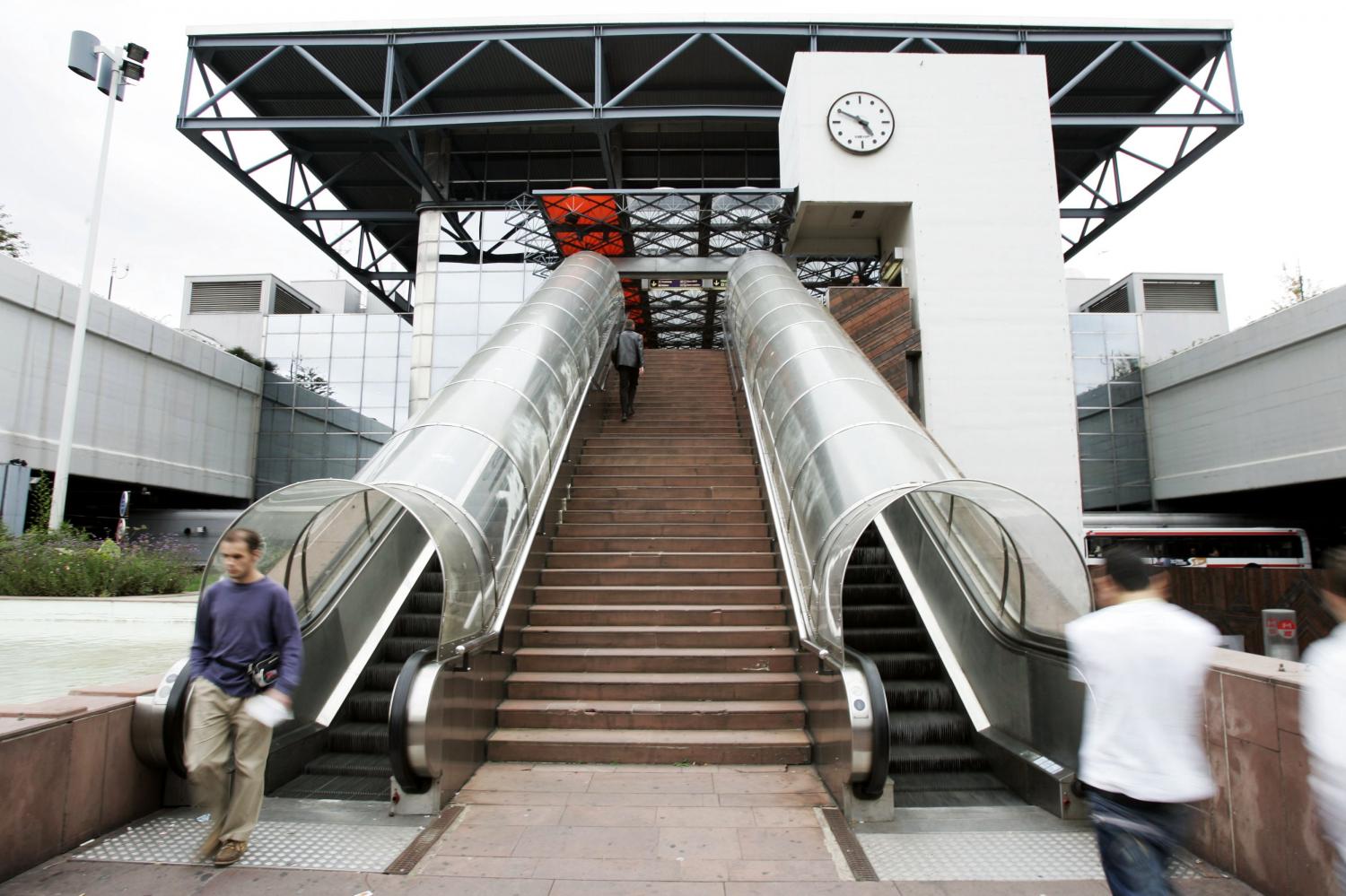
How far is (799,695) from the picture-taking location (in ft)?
20.4

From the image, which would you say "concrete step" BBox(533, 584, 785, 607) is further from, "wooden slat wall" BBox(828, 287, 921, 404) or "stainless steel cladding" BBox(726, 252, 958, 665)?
"wooden slat wall" BBox(828, 287, 921, 404)

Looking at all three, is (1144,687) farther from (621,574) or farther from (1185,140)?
(1185,140)

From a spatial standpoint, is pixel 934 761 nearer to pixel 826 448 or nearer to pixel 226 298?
pixel 826 448

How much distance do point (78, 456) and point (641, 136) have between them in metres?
19.7

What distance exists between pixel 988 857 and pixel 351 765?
4.37 metres

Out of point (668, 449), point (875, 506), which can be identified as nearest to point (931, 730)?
point (875, 506)

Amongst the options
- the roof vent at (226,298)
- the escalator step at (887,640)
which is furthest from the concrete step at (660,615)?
the roof vent at (226,298)

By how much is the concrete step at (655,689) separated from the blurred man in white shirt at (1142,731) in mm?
3582

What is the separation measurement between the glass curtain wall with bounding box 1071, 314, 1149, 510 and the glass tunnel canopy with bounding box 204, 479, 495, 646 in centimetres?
2775

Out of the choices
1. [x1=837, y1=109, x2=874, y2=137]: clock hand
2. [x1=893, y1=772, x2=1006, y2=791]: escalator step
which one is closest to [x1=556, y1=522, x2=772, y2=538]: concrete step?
[x1=893, y1=772, x2=1006, y2=791]: escalator step

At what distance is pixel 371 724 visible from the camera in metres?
6.32

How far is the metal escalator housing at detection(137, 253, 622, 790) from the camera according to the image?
5.19 m

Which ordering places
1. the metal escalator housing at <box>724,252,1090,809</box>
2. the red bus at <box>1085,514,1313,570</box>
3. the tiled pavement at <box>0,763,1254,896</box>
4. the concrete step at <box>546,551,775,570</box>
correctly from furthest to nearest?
1. the red bus at <box>1085,514,1313,570</box>
2. the concrete step at <box>546,551,775,570</box>
3. the metal escalator housing at <box>724,252,1090,809</box>
4. the tiled pavement at <box>0,763,1254,896</box>

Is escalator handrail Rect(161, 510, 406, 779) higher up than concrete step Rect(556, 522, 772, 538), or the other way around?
concrete step Rect(556, 522, 772, 538)
